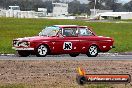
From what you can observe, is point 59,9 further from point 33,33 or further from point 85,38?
point 85,38

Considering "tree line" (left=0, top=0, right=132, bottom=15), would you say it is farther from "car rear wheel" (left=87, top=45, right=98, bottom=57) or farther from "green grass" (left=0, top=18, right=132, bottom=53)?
"car rear wheel" (left=87, top=45, right=98, bottom=57)

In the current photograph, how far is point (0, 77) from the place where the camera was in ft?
48.2

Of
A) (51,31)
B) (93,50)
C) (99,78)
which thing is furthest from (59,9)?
(99,78)

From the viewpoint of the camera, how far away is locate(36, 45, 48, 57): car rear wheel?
76.6ft

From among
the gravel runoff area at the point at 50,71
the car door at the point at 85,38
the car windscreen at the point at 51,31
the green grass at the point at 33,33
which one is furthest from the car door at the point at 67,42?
the gravel runoff area at the point at 50,71

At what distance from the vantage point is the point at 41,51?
2347 cm

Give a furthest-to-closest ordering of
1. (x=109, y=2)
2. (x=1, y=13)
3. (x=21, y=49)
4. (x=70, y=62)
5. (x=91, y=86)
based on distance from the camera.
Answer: (x=109, y=2), (x=1, y=13), (x=21, y=49), (x=70, y=62), (x=91, y=86)

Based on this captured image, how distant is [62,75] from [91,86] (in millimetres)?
3592

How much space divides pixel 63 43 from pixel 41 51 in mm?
1182

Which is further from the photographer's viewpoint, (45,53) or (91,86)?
(45,53)

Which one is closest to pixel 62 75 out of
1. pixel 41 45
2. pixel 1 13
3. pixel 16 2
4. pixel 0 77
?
pixel 0 77

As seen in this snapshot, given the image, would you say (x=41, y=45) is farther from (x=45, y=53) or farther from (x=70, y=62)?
(x=70, y=62)

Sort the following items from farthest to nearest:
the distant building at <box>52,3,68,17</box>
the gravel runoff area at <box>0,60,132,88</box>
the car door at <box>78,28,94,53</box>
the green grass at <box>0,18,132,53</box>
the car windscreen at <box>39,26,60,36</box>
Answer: the distant building at <box>52,3,68,17</box>
the green grass at <box>0,18,132,53</box>
the car door at <box>78,28,94,53</box>
the car windscreen at <box>39,26,60,36</box>
the gravel runoff area at <box>0,60,132,88</box>

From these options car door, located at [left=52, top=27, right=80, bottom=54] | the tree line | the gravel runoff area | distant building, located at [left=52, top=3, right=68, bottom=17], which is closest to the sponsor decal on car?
the gravel runoff area
